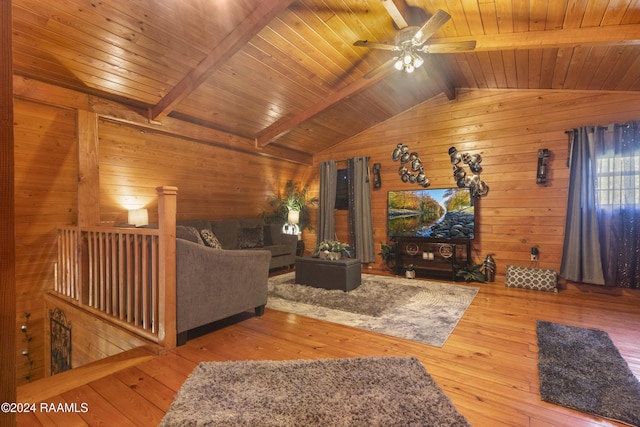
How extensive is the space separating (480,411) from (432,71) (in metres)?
4.24

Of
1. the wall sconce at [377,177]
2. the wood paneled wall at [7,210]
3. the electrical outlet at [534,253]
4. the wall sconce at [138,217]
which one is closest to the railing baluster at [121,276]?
the wall sconce at [138,217]

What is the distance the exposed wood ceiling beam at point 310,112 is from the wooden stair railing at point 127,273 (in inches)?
125

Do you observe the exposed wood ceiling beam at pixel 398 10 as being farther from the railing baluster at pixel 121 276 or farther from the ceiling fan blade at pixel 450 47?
→ the railing baluster at pixel 121 276

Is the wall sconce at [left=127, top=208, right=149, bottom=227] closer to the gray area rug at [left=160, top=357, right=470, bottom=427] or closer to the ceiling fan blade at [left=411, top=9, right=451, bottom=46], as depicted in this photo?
the gray area rug at [left=160, top=357, right=470, bottom=427]

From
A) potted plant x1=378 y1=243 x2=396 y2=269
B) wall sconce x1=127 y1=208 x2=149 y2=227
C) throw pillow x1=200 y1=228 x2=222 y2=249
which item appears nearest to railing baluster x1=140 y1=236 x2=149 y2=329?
wall sconce x1=127 y1=208 x2=149 y2=227

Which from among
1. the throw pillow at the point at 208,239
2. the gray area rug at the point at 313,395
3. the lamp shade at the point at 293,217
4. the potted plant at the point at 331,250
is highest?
the lamp shade at the point at 293,217

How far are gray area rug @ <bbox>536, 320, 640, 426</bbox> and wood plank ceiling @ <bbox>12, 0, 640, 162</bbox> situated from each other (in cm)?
270

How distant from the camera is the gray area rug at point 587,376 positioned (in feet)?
5.59

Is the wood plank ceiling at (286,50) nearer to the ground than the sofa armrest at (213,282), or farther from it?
farther from it

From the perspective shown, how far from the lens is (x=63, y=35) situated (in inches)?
110

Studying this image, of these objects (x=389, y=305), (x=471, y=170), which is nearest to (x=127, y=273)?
(x=389, y=305)

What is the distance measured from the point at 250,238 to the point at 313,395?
13.0ft

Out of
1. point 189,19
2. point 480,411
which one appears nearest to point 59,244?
point 189,19

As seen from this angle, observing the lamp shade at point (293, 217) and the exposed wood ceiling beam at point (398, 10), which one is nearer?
the exposed wood ceiling beam at point (398, 10)
